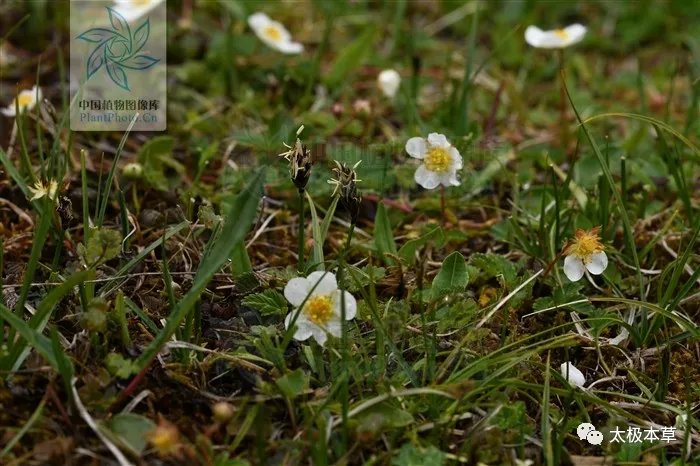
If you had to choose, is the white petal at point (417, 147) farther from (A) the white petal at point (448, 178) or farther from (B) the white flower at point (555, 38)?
(B) the white flower at point (555, 38)

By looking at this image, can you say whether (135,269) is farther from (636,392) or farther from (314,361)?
(636,392)

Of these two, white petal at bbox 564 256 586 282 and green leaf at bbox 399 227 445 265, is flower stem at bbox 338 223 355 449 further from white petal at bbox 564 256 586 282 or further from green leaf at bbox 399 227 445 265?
white petal at bbox 564 256 586 282

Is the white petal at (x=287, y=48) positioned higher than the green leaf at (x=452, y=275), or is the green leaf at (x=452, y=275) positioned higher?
the white petal at (x=287, y=48)

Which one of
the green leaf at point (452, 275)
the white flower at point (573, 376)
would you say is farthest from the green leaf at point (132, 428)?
the white flower at point (573, 376)

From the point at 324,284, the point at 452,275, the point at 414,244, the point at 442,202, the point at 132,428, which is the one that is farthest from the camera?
the point at 442,202

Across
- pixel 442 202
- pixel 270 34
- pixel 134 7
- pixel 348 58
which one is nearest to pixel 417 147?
pixel 442 202

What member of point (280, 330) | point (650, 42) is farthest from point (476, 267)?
point (650, 42)

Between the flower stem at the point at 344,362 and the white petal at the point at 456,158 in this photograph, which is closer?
the flower stem at the point at 344,362

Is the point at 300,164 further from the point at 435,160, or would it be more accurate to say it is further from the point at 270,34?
the point at 270,34
